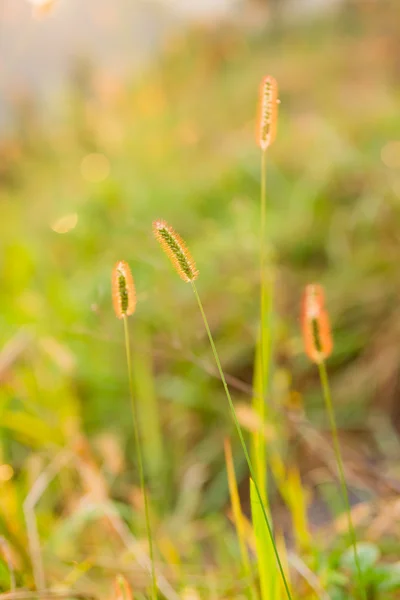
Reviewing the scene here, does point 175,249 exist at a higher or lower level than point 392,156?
lower

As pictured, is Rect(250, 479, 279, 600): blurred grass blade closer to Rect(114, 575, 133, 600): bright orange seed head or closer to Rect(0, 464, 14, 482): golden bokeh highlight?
Rect(114, 575, 133, 600): bright orange seed head

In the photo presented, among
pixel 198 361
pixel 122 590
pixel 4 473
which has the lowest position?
pixel 122 590

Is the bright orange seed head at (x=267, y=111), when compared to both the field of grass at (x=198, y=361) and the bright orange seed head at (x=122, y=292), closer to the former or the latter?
the bright orange seed head at (x=122, y=292)

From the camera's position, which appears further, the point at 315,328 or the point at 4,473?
the point at 4,473

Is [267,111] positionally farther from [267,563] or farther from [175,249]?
[267,563]

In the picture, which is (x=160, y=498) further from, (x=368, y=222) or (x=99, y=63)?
(x=99, y=63)

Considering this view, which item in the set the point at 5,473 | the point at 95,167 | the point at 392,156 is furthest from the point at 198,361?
the point at 95,167
